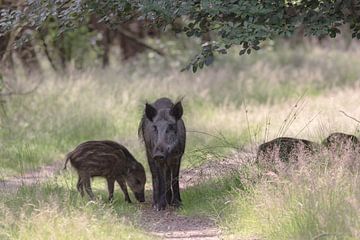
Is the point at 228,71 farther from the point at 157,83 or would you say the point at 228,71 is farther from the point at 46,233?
the point at 46,233

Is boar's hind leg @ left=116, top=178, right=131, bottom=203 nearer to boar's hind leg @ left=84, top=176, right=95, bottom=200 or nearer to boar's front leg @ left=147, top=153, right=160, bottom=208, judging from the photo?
boar's front leg @ left=147, top=153, right=160, bottom=208

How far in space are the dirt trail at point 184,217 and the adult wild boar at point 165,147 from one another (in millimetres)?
241

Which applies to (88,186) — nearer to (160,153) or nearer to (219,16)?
(160,153)

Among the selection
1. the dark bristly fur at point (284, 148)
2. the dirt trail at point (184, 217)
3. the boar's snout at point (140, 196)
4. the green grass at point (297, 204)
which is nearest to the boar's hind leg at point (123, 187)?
the boar's snout at point (140, 196)

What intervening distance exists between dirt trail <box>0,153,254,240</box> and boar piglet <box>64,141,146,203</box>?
A: 352mm

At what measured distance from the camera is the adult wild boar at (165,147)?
1070 cm

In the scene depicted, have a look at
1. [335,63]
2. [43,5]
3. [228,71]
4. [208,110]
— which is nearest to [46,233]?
[43,5]

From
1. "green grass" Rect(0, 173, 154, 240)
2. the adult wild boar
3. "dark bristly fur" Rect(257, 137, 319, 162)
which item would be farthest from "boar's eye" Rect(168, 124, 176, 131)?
"green grass" Rect(0, 173, 154, 240)

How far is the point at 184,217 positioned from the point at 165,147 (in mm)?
833

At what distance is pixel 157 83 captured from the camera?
2005 cm

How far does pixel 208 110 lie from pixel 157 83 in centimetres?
237

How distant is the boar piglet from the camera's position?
10977mm

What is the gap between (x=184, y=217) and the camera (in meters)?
10.4

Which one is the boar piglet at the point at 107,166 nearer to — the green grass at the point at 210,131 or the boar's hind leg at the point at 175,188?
the green grass at the point at 210,131
